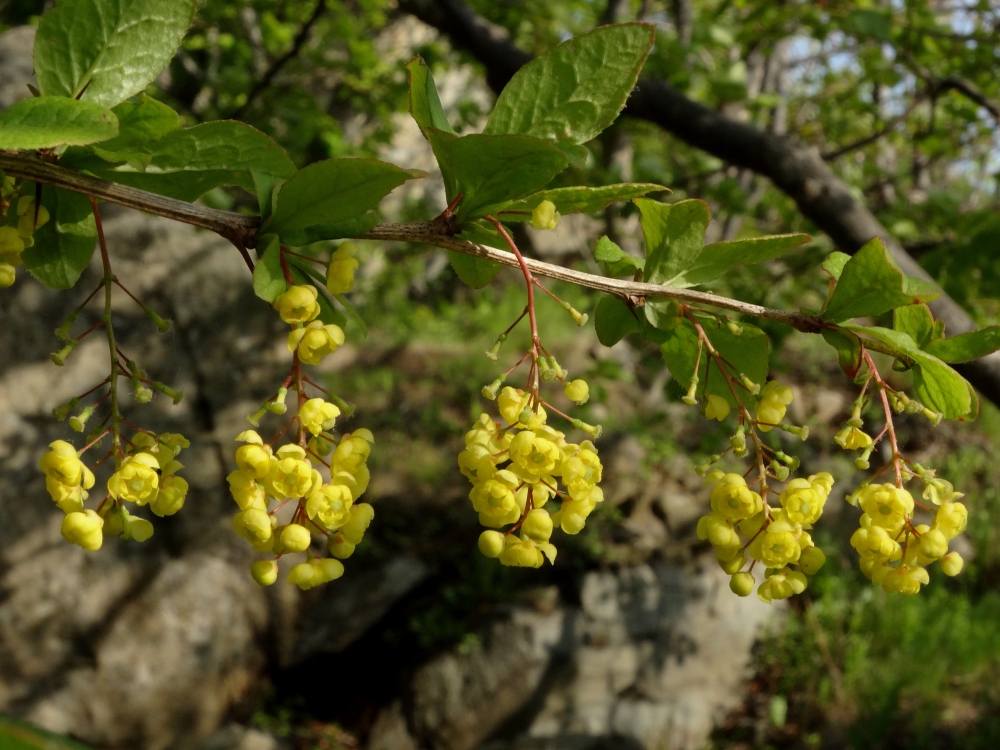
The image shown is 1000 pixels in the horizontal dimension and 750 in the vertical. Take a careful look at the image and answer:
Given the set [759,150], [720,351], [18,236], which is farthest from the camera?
[759,150]

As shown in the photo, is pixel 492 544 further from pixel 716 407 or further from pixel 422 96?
pixel 422 96

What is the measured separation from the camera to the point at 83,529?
603 mm

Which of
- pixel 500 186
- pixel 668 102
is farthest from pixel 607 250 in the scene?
pixel 668 102

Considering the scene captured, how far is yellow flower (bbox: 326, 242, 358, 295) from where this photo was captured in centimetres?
58

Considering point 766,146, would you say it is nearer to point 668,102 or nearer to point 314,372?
point 668,102

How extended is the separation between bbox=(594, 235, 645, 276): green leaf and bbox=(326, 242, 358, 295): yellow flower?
0.22 m

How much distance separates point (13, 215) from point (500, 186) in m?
0.39

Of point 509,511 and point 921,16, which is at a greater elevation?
point 921,16

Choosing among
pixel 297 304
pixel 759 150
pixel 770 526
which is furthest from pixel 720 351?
pixel 759 150

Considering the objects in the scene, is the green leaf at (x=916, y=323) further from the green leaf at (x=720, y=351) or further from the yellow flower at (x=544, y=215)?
the yellow flower at (x=544, y=215)

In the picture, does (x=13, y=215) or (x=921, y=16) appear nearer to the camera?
(x=13, y=215)

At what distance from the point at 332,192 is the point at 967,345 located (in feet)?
1.67

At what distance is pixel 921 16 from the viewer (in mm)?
2396

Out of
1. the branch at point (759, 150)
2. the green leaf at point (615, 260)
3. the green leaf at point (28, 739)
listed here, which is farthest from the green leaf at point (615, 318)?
the branch at point (759, 150)
